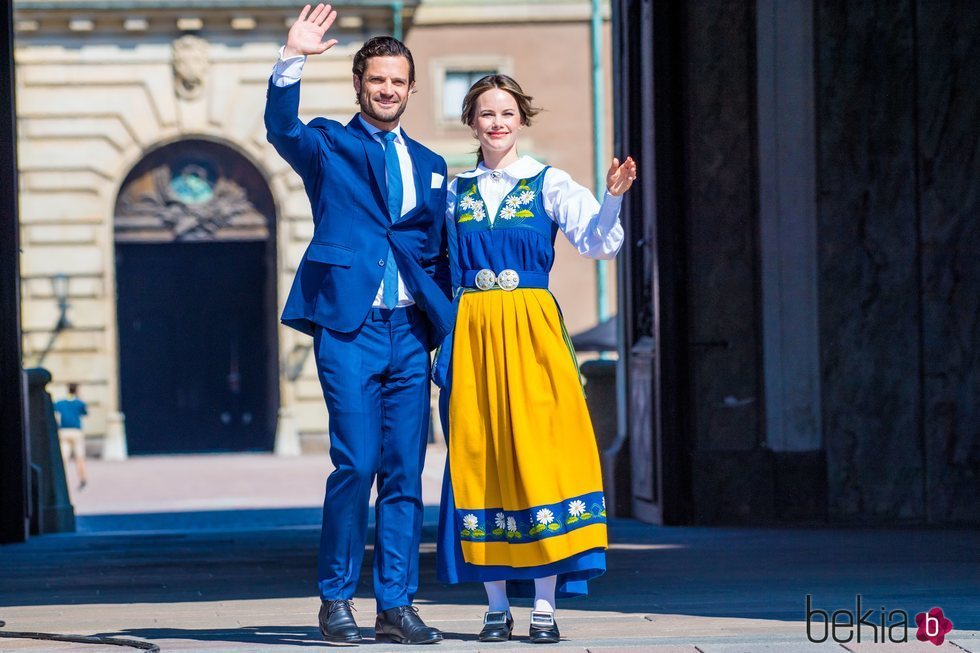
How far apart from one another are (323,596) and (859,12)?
5.54 metres

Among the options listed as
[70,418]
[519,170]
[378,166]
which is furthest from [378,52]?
[70,418]

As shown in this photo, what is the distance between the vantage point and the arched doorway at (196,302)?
78.9 feet

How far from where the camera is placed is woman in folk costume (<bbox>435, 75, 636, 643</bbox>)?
16.0ft

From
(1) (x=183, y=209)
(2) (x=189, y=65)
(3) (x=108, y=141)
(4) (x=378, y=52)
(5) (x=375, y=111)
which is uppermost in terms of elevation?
(2) (x=189, y=65)

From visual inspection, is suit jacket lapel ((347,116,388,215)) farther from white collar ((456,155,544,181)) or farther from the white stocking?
the white stocking

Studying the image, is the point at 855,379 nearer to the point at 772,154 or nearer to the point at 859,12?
the point at 772,154

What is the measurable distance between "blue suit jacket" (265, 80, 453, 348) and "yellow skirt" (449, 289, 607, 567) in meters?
0.16

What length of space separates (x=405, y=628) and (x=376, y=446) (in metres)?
0.52

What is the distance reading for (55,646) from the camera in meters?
4.91

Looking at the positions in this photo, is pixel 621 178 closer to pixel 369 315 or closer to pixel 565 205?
pixel 565 205

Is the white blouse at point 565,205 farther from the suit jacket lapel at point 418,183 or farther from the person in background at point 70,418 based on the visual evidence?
the person in background at point 70,418

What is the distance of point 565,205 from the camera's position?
16.5ft

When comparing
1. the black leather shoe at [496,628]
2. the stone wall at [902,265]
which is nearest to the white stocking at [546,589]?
the black leather shoe at [496,628]

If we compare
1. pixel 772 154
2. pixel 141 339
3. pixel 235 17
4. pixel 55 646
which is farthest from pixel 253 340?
pixel 55 646
